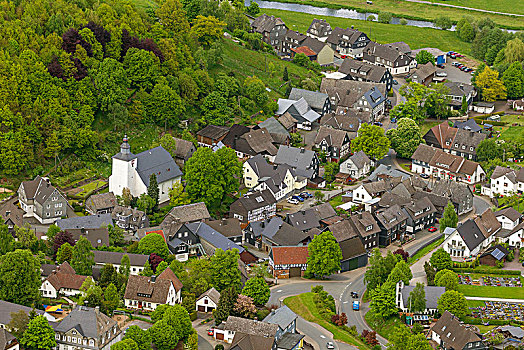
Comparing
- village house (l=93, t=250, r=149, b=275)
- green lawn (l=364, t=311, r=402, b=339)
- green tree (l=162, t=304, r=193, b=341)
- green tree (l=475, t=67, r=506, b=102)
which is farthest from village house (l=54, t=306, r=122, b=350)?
green tree (l=475, t=67, r=506, b=102)

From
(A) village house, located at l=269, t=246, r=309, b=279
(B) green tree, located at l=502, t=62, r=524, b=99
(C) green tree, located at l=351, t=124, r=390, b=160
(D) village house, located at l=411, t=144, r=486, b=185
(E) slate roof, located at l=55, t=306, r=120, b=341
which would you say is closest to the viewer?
(E) slate roof, located at l=55, t=306, r=120, b=341

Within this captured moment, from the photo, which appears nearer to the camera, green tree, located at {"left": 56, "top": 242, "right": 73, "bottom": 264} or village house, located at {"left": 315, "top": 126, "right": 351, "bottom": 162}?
green tree, located at {"left": 56, "top": 242, "right": 73, "bottom": 264}

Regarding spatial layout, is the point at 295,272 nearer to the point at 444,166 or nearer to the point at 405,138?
the point at 444,166

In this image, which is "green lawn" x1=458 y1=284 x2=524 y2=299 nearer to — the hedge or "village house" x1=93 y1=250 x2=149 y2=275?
the hedge

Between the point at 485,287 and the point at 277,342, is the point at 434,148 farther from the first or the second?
the point at 277,342

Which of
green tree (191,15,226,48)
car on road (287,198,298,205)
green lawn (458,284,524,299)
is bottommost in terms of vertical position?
car on road (287,198,298,205)
